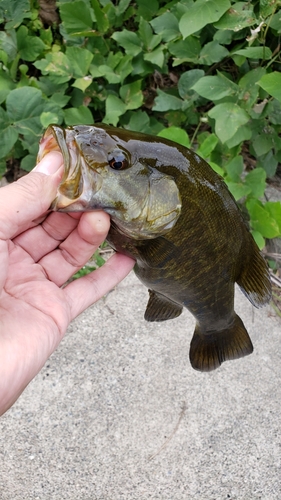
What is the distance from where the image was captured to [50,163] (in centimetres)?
130

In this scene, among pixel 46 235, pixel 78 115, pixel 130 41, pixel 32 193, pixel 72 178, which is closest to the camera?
pixel 72 178

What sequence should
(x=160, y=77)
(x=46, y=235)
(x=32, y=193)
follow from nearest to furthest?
(x=32, y=193), (x=46, y=235), (x=160, y=77)

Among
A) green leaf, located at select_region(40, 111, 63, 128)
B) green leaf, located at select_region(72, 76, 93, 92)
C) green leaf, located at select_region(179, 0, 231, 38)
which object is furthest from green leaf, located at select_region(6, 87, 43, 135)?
green leaf, located at select_region(179, 0, 231, 38)

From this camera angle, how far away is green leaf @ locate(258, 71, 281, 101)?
194 cm

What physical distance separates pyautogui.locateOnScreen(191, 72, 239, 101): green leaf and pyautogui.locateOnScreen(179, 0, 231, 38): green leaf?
0.78ft

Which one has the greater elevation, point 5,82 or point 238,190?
point 238,190

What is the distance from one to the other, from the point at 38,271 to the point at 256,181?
52.5 inches

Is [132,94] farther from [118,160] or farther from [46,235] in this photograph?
[118,160]

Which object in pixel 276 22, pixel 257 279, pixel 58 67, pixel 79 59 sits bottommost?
pixel 58 67

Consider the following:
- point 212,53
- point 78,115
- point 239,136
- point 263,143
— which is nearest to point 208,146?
point 239,136

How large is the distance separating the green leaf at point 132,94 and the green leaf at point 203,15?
54 centimetres

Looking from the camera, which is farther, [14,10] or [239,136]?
[14,10]

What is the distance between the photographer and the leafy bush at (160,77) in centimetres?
223

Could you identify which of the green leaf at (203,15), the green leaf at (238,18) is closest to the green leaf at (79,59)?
the green leaf at (203,15)
